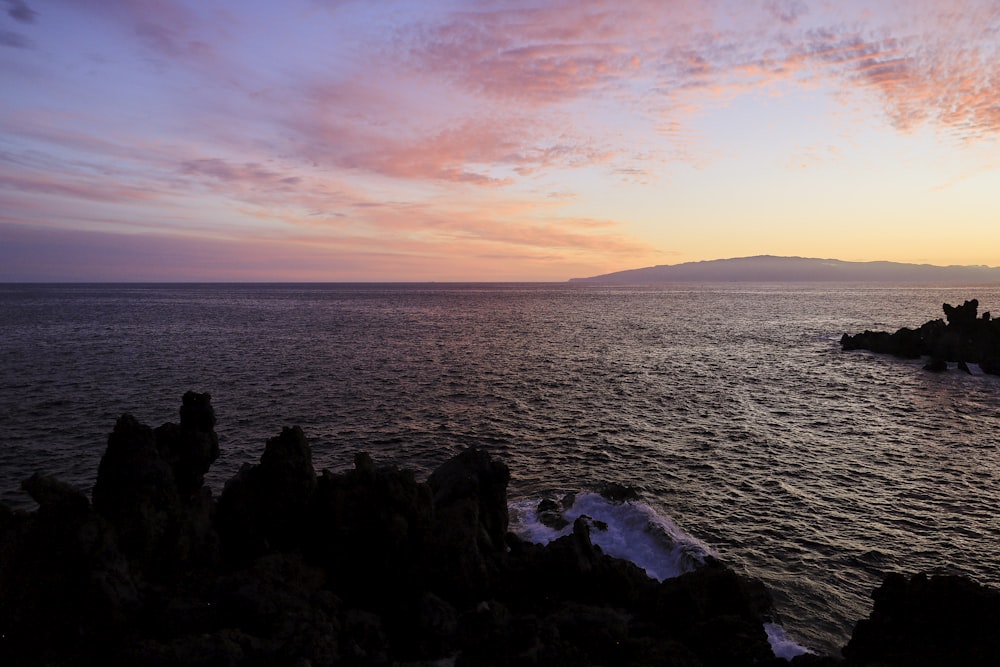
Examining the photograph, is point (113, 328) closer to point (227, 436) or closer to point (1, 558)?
point (227, 436)

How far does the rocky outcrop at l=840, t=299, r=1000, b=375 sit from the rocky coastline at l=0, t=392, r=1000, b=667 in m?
72.7

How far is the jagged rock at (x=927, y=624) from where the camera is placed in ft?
48.8

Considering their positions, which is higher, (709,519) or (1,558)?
(1,558)

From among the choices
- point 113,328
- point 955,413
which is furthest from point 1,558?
point 113,328

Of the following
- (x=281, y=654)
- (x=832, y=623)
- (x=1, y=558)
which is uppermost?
(x=1, y=558)

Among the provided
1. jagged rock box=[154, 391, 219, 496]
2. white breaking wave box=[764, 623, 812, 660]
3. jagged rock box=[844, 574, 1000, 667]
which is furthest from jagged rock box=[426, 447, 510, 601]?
jagged rock box=[844, 574, 1000, 667]

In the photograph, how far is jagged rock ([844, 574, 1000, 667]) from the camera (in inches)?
586

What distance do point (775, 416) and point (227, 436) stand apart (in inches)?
1902

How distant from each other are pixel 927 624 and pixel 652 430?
102 ft

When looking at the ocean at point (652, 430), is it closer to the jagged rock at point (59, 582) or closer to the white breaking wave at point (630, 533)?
the white breaking wave at point (630, 533)

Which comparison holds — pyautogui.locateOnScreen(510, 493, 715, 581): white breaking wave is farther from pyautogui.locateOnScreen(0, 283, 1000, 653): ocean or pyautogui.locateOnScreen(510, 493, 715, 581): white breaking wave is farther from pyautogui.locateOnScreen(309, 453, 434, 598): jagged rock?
pyautogui.locateOnScreen(309, 453, 434, 598): jagged rock

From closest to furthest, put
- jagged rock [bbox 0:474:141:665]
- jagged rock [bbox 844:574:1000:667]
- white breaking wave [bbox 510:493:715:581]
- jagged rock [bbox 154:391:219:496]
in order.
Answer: jagged rock [bbox 844:574:1000:667] < jagged rock [bbox 0:474:141:665] < jagged rock [bbox 154:391:219:496] < white breaking wave [bbox 510:493:715:581]

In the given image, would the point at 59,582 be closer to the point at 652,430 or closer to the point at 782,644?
the point at 782,644

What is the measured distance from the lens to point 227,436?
4369cm
